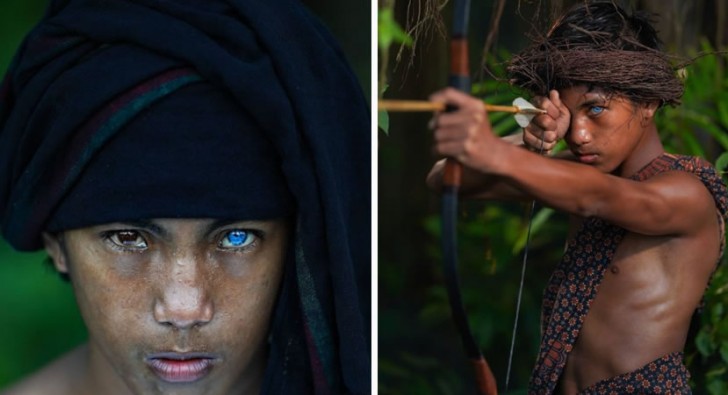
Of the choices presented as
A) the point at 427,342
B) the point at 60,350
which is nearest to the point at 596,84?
the point at 427,342

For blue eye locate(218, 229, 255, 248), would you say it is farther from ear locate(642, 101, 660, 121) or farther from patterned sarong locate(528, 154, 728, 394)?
ear locate(642, 101, 660, 121)

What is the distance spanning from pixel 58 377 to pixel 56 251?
228 millimetres

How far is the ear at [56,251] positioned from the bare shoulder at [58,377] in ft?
0.51

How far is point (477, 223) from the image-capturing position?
1970 millimetres

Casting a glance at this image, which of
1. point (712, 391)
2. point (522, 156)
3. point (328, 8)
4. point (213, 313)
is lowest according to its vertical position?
point (712, 391)

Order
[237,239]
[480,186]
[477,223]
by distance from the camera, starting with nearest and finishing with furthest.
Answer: [237,239], [480,186], [477,223]

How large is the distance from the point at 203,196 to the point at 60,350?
0.42 metres

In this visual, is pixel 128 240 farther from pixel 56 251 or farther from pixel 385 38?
pixel 385 38

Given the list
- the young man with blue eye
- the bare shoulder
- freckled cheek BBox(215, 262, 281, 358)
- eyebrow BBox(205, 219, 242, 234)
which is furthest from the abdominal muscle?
the bare shoulder

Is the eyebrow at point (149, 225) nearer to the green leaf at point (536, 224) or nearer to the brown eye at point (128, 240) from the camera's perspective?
the brown eye at point (128, 240)

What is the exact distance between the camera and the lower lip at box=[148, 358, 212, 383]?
63.1 inches

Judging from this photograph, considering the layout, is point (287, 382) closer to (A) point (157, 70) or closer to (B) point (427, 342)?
(B) point (427, 342)

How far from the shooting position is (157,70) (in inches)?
59.1

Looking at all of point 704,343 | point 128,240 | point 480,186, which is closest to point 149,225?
point 128,240
